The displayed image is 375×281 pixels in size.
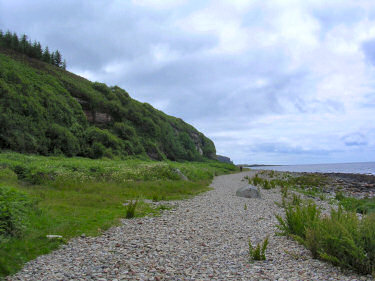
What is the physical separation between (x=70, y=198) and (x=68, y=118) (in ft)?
115

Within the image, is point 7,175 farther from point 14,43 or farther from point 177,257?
point 14,43

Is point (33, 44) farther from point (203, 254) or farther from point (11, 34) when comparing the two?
point (203, 254)

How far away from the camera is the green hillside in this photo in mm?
36438

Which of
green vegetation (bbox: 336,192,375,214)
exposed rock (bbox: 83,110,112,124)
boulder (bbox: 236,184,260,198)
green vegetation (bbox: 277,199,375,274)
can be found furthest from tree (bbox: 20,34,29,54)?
green vegetation (bbox: 277,199,375,274)

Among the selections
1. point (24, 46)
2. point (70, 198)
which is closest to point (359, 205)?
point (70, 198)

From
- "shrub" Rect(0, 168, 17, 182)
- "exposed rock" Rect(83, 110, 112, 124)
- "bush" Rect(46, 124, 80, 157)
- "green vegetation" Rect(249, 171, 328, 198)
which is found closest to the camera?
"shrub" Rect(0, 168, 17, 182)

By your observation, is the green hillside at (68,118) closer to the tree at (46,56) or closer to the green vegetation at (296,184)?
the tree at (46,56)

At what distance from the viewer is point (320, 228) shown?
24.8 ft

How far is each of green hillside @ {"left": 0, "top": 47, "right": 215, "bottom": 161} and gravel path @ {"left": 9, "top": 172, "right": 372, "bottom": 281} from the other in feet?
104

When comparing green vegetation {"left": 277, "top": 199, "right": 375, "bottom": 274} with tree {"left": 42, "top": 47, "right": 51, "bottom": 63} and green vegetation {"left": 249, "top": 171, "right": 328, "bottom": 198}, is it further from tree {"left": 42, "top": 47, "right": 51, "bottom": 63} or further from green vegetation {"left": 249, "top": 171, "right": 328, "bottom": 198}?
tree {"left": 42, "top": 47, "right": 51, "bottom": 63}

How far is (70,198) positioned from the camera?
14.7 m

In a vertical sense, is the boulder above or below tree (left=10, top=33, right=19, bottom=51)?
below

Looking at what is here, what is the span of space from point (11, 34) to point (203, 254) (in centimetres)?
8863

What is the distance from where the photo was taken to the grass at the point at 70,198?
7445 mm
